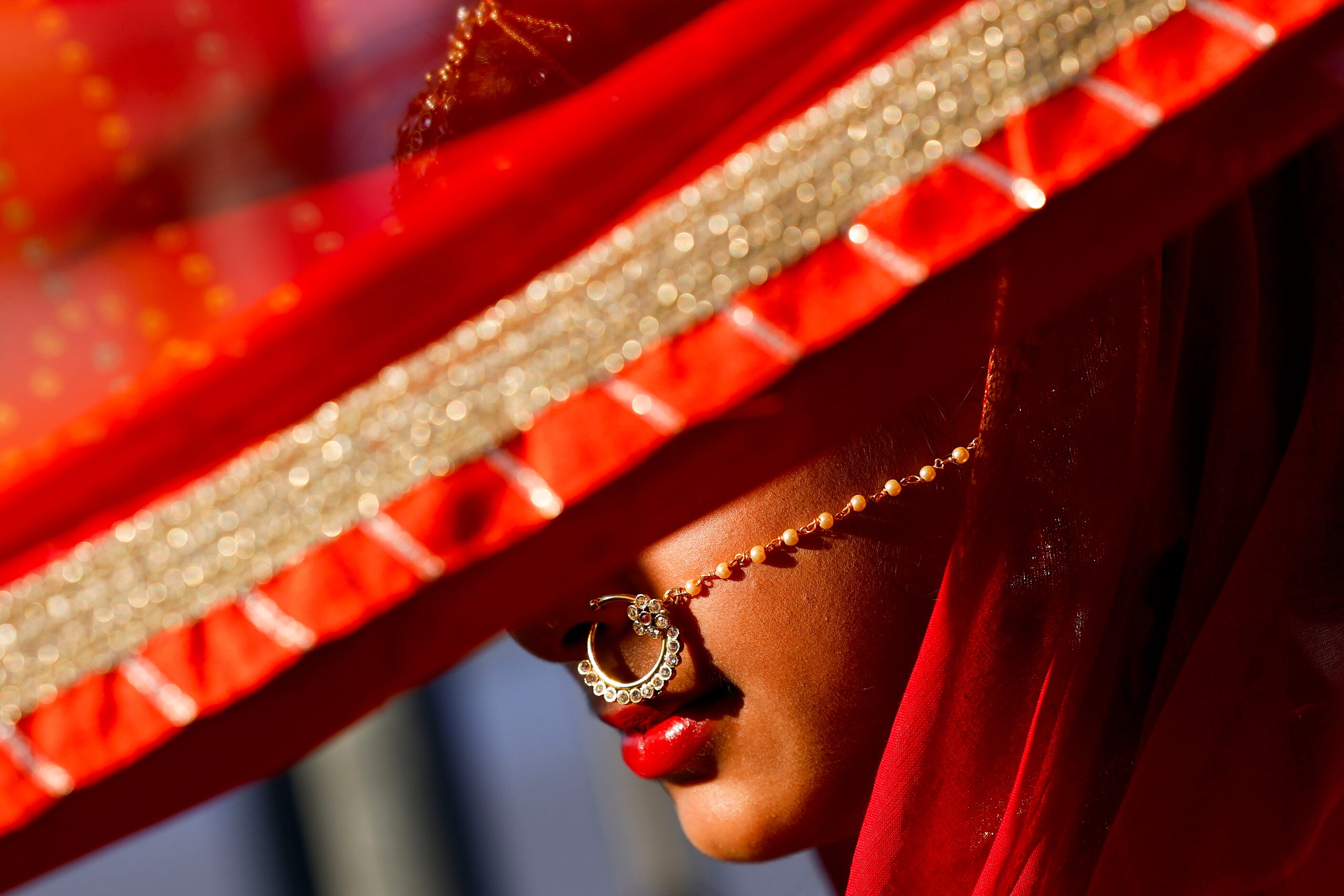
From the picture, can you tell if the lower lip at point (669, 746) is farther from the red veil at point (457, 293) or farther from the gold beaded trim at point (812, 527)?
the red veil at point (457, 293)

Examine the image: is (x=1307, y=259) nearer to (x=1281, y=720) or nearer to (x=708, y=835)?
(x=1281, y=720)

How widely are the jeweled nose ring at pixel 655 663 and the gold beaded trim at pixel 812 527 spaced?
1cm

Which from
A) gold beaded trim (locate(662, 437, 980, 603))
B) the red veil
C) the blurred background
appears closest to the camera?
the red veil

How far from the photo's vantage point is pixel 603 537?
0.32 meters

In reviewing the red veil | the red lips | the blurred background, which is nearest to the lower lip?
the red lips

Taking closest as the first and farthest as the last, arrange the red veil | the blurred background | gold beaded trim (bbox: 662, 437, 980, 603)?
the red veil < gold beaded trim (bbox: 662, 437, 980, 603) < the blurred background

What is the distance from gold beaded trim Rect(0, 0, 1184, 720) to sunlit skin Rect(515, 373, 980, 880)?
0.17 m

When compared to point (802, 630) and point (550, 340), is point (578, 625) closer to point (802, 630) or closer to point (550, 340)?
point (802, 630)

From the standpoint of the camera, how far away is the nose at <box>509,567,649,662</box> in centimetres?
50

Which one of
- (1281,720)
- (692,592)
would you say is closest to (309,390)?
(692,592)

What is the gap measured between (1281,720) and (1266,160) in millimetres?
315

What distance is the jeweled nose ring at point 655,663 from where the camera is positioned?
1.64ft

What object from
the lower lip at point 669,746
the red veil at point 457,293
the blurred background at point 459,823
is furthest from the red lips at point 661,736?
the blurred background at point 459,823

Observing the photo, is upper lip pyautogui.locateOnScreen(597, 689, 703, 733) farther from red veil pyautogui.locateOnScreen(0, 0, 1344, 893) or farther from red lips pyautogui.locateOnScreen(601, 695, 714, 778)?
red veil pyautogui.locateOnScreen(0, 0, 1344, 893)
